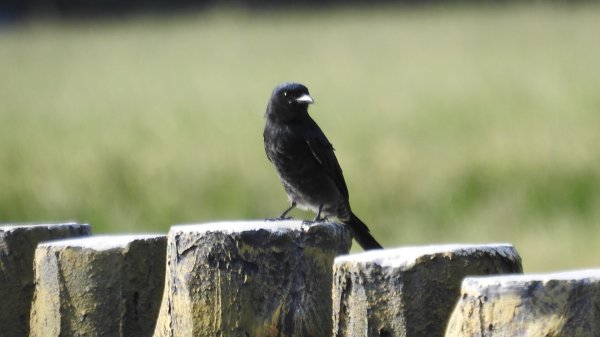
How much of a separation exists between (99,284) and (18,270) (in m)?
0.38

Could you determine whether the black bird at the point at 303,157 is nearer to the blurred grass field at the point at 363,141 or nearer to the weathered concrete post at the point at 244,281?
the weathered concrete post at the point at 244,281

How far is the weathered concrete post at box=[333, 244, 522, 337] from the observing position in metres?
2.41

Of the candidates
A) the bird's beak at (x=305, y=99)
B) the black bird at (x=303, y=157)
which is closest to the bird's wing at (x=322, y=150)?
the black bird at (x=303, y=157)

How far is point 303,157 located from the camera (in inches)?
164

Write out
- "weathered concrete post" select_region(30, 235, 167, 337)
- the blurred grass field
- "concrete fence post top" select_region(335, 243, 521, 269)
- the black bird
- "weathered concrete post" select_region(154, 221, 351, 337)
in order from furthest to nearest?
the blurred grass field < the black bird < "weathered concrete post" select_region(30, 235, 167, 337) < "weathered concrete post" select_region(154, 221, 351, 337) < "concrete fence post top" select_region(335, 243, 521, 269)

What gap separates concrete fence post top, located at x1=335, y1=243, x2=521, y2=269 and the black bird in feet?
4.90

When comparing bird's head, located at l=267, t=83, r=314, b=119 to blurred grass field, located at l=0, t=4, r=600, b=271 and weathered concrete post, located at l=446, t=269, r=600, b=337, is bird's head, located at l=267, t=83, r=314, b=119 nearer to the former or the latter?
weathered concrete post, located at l=446, t=269, r=600, b=337

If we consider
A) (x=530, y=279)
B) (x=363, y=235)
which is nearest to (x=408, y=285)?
(x=530, y=279)

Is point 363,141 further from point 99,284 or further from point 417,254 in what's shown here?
point 417,254

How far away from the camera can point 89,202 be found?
8695 millimetres

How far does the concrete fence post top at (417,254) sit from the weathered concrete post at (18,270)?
1.00 metres

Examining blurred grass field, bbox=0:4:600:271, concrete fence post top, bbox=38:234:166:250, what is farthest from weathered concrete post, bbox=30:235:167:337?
blurred grass field, bbox=0:4:600:271

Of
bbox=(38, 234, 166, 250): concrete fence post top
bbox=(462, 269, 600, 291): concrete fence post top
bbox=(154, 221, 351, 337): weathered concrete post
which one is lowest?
bbox=(462, 269, 600, 291): concrete fence post top

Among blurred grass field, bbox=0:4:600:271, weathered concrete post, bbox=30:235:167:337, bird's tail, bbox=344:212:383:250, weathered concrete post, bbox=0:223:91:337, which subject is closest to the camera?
weathered concrete post, bbox=30:235:167:337
